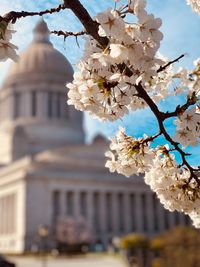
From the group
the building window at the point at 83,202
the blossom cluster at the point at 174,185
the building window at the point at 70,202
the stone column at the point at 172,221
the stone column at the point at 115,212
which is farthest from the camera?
the stone column at the point at 172,221

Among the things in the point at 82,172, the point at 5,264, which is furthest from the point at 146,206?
the point at 5,264

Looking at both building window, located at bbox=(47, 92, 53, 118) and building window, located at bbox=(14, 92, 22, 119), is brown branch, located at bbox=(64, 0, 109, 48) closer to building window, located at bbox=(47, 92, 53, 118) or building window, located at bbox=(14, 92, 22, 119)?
building window, located at bbox=(47, 92, 53, 118)

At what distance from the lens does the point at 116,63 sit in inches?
77.4

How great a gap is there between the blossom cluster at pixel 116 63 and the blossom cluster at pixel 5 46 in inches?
12.3

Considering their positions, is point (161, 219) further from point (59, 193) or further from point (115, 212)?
point (59, 193)

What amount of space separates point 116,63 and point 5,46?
452 millimetres

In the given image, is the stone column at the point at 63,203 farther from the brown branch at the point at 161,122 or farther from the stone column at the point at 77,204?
the brown branch at the point at 161,122

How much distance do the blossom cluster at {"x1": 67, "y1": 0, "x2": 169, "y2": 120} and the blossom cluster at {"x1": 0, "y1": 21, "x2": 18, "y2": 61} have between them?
313mm

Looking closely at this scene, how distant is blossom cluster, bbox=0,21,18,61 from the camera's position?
A: 2029 millimetres

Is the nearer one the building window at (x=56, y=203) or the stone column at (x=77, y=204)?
the stone column at (x=77, y=204)

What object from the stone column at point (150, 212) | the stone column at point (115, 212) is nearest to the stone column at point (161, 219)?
the stone column at point (150, 212)

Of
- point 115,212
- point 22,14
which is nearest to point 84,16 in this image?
point 22,14

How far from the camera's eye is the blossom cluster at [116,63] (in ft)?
6.17

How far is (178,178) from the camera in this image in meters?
2.76
